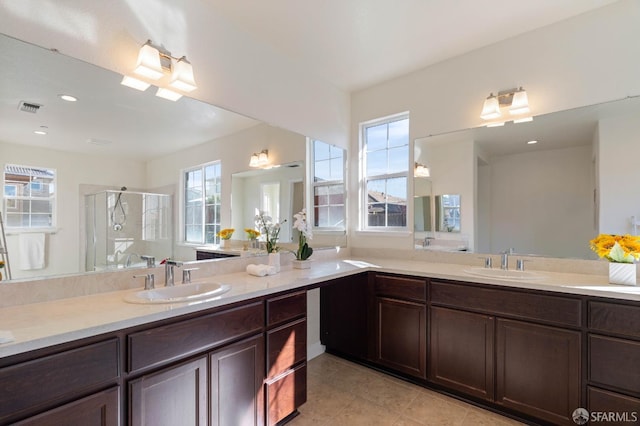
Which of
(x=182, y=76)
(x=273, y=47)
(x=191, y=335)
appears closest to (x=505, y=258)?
(x=191, y=335)

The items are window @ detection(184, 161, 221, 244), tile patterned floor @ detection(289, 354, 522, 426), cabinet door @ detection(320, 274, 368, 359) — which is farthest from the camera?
cabinet door @ detection(320, 274, 368, 359)

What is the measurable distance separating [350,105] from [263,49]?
1.24 meters

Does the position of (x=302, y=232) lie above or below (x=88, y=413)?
above

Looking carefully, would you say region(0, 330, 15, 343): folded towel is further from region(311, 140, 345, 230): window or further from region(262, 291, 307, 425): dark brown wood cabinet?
region(311, 140, 345, 230): window

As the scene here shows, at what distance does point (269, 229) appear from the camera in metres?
2.51

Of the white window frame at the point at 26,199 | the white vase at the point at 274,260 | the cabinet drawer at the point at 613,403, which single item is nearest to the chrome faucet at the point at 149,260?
the white window frame at the point at 26,199

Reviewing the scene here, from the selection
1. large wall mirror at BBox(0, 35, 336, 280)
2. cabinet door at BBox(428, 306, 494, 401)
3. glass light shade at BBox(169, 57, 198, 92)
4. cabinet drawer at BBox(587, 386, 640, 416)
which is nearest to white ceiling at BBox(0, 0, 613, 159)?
large wall mirror at BBox(0, 35, 336, 280)

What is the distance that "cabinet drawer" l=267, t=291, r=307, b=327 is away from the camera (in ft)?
5.70

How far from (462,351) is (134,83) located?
2.69 m

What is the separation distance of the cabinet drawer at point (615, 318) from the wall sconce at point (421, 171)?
1543 mm

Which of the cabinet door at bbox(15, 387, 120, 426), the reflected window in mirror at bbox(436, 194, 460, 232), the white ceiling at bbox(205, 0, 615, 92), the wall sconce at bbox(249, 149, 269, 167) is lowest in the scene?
the cabinet door at bbox(15, 387, 120, 426)

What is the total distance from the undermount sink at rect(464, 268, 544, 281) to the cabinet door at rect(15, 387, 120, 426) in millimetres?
2197

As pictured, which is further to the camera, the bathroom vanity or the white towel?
the white towel

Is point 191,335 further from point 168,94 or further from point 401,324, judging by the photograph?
point 401,324
